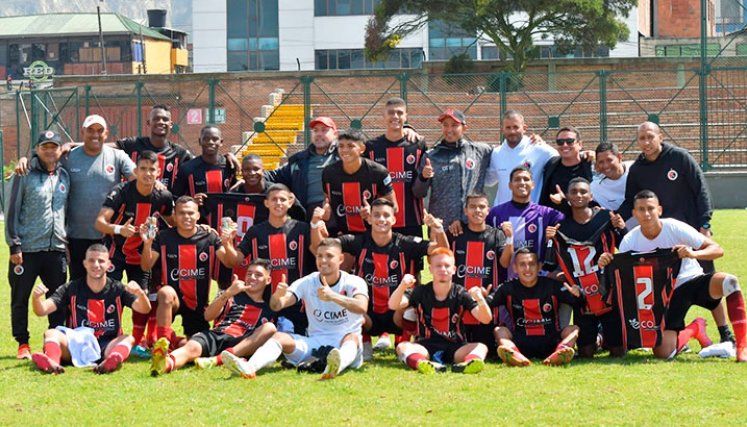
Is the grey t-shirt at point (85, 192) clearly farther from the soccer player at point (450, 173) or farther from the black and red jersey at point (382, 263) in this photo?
the soccer player at point (450, 173)

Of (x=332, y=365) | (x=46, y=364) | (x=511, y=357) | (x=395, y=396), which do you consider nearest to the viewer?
(x=395, y=396)

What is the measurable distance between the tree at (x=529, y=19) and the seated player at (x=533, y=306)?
91.8 feet

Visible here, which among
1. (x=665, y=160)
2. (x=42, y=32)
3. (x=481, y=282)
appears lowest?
(x=481, y=282)

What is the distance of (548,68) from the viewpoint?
121 feet

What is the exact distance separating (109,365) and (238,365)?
117 cm

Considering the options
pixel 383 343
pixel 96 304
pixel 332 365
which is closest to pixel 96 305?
pixel 96 304

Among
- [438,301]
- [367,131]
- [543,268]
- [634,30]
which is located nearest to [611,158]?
[543,268]

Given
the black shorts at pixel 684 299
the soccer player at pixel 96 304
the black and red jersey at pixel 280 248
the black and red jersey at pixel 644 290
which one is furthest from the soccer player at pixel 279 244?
the black shorts at pixel 684 299

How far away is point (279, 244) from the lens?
9836 millimetres

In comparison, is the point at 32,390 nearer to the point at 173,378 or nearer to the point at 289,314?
the point at 173,378

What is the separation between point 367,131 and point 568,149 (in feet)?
73.6

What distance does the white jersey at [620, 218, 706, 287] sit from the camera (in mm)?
9047

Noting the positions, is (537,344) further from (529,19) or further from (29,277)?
(529,19)

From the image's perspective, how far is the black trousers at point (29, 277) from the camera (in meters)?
9.86
